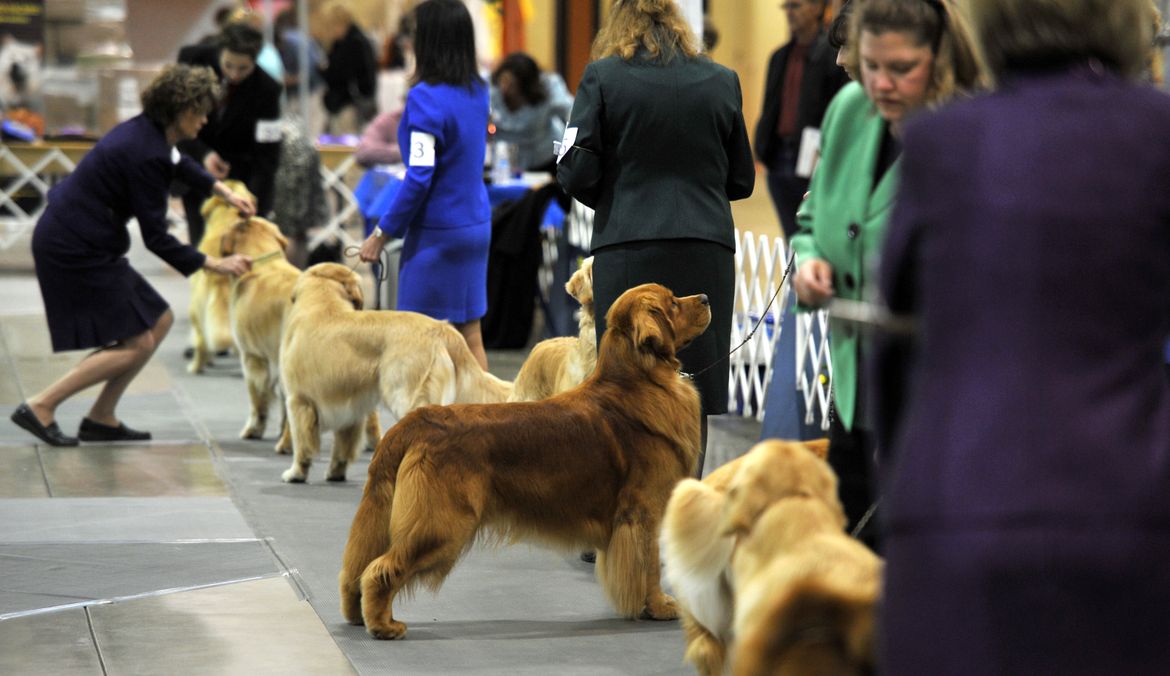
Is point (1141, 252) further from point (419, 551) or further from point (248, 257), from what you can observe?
point (248, 257)

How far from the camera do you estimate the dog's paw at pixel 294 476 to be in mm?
6254

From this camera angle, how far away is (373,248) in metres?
5.92

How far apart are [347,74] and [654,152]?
463 inches

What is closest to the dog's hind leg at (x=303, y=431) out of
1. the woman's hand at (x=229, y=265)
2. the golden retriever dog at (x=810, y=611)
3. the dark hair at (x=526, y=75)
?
the woman's hand at (x=229, y=265)

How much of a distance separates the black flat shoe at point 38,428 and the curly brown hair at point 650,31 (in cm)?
368

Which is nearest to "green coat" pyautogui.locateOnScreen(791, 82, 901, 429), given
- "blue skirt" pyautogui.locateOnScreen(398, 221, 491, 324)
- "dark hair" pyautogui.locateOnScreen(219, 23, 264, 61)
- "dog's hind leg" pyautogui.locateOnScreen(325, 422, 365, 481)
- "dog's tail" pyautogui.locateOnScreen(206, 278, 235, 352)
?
"blue skirt" pyautogui.locateOnScreen(398, 221, 491, 324)

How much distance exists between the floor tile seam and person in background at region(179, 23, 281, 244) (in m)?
4.62

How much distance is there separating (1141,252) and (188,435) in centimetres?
626

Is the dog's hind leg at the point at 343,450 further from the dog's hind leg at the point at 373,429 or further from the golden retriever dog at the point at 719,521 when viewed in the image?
the golden retriever dog at the point at 719,521

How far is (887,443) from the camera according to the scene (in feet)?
6.40

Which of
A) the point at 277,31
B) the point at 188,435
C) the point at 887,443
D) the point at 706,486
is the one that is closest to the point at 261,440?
the point at 188,435

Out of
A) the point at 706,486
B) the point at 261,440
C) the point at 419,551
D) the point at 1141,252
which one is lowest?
the point at 261,440

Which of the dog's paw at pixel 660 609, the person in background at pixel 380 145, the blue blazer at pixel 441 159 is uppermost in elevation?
the blue blazer at pixel 441 159

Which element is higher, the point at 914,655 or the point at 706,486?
the point at 914,655
